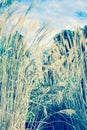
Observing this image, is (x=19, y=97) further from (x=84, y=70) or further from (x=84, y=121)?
(x=84, y=70)

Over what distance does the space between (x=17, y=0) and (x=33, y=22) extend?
9.8 inches

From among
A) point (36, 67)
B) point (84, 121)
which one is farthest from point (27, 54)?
point (84, 121)

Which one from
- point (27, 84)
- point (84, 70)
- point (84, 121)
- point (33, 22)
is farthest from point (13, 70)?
point (84, 70)

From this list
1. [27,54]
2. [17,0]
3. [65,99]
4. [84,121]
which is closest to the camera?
[17,0]

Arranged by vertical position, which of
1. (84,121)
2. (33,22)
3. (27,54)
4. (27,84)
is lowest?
(84,121)

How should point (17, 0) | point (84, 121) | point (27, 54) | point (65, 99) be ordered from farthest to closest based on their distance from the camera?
point (65, 99)
point (84, 121)
point (27, 54)
point (17, 0)

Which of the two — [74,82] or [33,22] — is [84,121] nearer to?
[74,82]

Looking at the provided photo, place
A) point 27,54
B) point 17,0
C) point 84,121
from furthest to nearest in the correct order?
point 84,121 < point 27,54 < point 17,0

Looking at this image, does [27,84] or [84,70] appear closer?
[27,84]

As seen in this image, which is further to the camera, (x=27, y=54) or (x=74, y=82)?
(x=74, y=82)

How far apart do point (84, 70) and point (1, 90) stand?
A: 1.43 meters

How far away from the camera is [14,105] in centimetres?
289

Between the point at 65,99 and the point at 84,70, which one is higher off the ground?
the point at 84,70

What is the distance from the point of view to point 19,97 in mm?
2922
